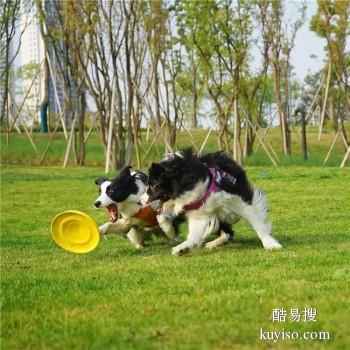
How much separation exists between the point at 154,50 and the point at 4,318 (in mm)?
18949

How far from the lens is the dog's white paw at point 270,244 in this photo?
22.9ft

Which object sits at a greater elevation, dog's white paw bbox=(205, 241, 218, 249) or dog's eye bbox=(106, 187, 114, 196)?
dog's eye bbox=(106, 187, 114, 196)

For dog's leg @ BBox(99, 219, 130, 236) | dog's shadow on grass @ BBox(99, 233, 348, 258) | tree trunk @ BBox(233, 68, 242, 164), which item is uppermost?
tree trunk @ BBox(233, 68, 242, 164)

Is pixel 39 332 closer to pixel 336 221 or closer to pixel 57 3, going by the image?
pixel 336 221

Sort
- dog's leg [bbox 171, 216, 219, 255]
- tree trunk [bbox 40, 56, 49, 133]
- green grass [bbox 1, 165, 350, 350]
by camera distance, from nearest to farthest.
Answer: green grass [bbox 1, 165, 350, 350], dog's leg [bbox 171, 216, 219, 255], tree trunk [bbox 40, 56, 49, 133]

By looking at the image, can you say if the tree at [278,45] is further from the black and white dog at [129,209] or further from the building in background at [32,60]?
the black and white dog at [129,209]

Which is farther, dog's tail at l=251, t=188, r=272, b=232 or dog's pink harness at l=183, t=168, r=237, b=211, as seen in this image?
dog's tail at l=251, t=188, r=272, b=232

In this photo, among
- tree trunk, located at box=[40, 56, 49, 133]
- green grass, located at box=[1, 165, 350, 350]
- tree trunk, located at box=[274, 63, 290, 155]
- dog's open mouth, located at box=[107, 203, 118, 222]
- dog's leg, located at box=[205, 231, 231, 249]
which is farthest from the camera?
tree trunk, located at box=[40, 56, 49, 133]

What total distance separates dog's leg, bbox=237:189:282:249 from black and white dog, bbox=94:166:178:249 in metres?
0.79

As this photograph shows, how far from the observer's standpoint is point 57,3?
72.7ft

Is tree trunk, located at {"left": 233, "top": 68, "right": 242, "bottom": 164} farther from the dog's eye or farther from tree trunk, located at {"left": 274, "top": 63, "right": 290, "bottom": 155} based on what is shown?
the dog's eye

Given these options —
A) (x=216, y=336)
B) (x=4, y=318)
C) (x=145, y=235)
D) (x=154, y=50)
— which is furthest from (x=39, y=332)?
(x=154, y=50)

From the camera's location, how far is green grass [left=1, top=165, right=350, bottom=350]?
3.62 meters

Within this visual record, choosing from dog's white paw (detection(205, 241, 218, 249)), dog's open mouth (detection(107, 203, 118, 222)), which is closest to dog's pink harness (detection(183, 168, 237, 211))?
dog's white paw (detection(205, 241, 218, 249))
